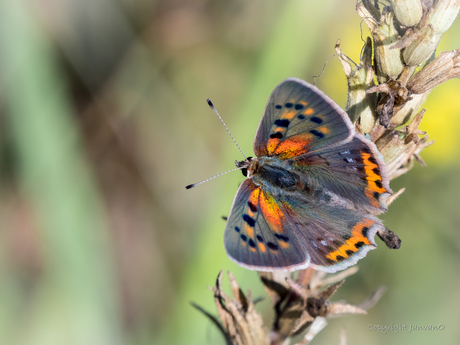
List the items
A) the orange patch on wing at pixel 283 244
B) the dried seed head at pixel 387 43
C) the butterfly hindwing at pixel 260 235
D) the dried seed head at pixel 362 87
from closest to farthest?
the dried seed head at pixel 387 43 → the dried seed head at pixel 362 87 → the butterfly hindwing at pixel 260 235 → the orange patch on wing at pixel 283 244

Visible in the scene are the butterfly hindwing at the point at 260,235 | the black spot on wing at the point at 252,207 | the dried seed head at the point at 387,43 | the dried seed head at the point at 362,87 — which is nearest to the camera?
the dried seed head at the point at 387,43

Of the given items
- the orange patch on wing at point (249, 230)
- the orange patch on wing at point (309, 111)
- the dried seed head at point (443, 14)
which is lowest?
the orange patch on wing at point (249, 230)

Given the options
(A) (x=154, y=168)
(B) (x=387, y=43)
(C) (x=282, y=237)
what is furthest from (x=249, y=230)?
(A) (x=154, y=168)

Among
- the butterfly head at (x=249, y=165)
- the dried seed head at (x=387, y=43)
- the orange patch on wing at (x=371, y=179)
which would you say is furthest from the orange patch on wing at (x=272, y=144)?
the dried seed head at (x=387, y=43)

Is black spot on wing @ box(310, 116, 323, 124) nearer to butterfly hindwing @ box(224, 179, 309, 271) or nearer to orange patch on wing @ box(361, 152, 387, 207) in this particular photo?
orange patch on wing @ box(361, 152, 387, 207)

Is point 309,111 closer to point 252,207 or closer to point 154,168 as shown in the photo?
point 252,207

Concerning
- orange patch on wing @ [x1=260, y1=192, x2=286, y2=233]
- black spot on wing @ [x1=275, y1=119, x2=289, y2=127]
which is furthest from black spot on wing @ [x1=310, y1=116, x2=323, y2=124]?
orange patch on wing @ [x1=260, y1=192, x2=286, y2=233]

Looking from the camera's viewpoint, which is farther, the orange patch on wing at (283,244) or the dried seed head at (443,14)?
the orange patch on wing at (283,244)

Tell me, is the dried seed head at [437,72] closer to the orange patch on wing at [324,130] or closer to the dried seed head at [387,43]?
the dried seed head at [387,43]
